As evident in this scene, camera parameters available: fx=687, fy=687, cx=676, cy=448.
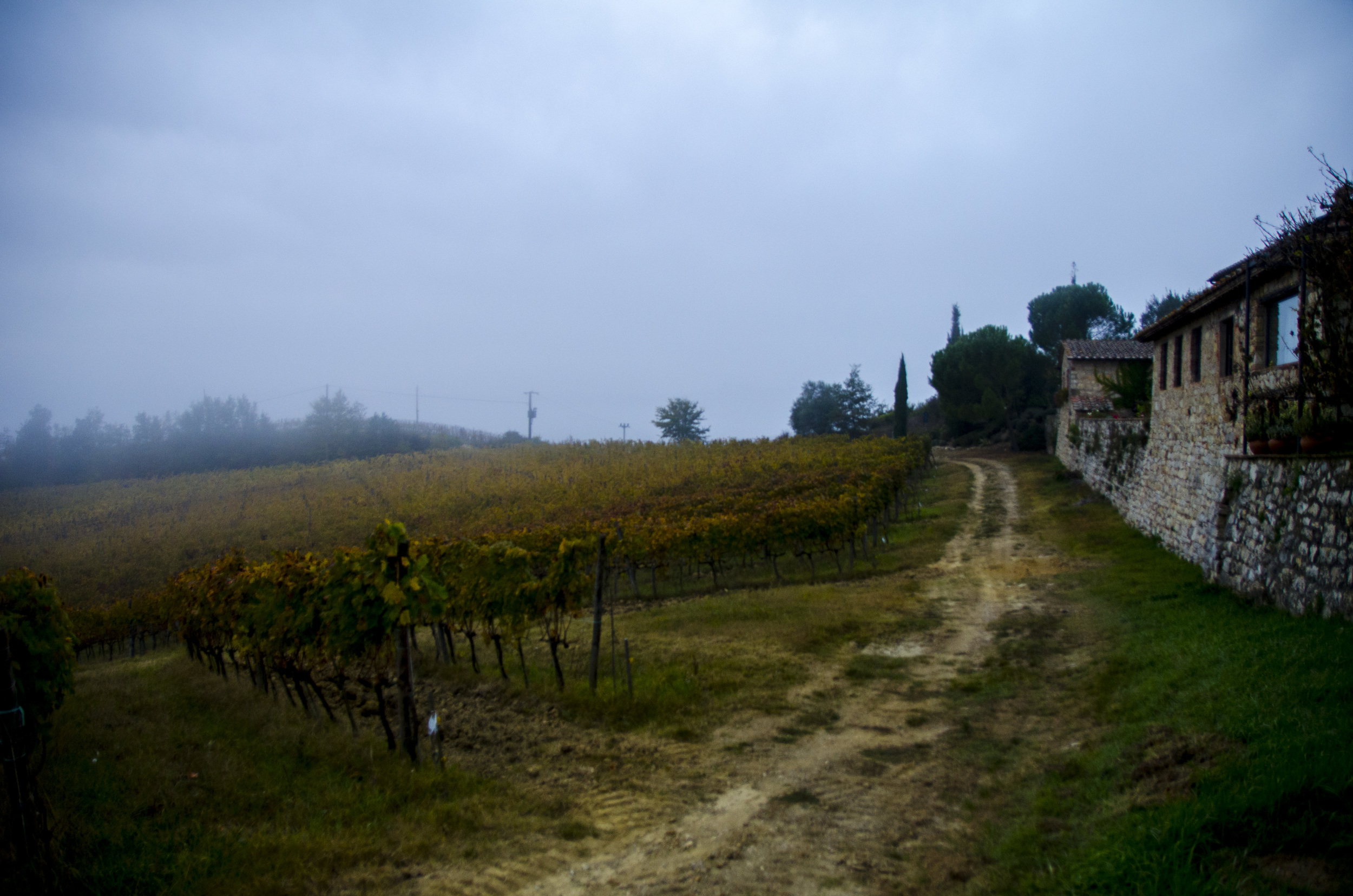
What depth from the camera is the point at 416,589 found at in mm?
8008

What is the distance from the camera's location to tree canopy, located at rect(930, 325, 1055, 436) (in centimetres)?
5322

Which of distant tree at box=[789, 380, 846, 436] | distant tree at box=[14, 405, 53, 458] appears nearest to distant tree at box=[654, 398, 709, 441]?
distant tree at box=[789, 380, 846, 436]

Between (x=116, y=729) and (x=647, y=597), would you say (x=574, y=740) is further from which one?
(x=647, y=597)

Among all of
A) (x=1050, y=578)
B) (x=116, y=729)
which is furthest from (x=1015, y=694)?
(x=116, y=729)

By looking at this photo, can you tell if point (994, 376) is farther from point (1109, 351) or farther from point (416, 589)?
point (416, 589)

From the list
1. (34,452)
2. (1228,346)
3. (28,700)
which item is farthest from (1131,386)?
(34,452)

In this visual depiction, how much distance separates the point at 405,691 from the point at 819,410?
70.4 meters

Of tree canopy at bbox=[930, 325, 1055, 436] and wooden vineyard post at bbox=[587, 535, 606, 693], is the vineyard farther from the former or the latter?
tree canopy at bbox=[930, 325, 1055, 436]

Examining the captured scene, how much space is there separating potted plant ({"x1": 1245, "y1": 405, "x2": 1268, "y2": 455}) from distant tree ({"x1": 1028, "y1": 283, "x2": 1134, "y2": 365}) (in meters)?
49.8

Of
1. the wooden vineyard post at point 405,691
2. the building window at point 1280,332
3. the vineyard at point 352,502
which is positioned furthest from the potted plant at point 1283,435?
the vineyard at point 352,502

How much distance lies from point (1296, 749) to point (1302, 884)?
1.57 meters

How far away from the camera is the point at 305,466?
170ft

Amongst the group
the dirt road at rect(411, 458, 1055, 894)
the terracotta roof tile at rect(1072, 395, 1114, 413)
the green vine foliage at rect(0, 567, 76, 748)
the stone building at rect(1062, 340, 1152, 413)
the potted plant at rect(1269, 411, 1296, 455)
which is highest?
the stone building at rect(1062, 340, 1152, 413)

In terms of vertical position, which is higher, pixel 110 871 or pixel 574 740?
pixel 110 871
